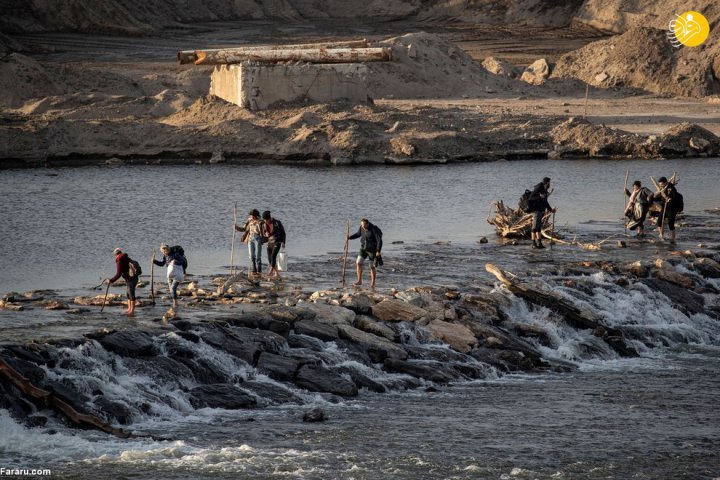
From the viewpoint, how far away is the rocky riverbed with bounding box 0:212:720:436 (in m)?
20.0

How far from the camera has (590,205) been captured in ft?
128

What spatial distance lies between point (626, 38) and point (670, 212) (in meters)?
35.5

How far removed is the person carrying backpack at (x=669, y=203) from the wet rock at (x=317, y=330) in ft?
41.6

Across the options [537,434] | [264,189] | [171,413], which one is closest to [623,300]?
[537,434]

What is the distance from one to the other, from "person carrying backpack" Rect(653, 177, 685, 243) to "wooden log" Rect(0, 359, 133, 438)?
710 inches

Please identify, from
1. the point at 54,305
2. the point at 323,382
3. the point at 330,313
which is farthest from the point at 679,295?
the point at 54,305

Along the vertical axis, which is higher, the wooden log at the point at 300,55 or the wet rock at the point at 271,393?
the wooden log at the point at 300,55

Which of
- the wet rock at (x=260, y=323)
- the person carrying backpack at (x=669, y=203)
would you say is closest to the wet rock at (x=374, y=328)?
the wet rock at (x=260, y=323)

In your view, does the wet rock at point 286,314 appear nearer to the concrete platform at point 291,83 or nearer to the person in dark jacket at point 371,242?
the person in dark jacket at point 371,242

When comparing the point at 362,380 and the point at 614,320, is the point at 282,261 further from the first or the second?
the point at 614,320

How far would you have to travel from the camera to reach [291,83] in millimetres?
50844

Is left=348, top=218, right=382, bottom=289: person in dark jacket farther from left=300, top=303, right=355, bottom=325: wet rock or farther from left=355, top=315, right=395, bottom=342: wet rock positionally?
left=355, top=315, right=395, bottom=342: wet rock

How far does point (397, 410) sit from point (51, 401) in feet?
17.8

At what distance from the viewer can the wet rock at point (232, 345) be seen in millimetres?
21578
